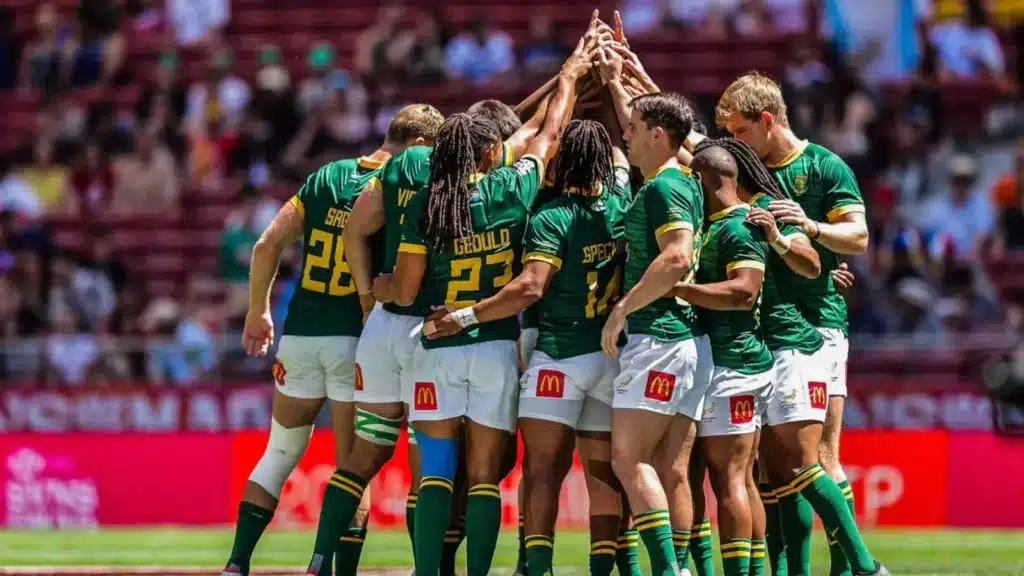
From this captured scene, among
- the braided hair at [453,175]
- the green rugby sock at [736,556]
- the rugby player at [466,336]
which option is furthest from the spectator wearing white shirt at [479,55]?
the green rugby sock at [736,556]

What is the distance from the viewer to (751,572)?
907 cm

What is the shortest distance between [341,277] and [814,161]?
2795 mm

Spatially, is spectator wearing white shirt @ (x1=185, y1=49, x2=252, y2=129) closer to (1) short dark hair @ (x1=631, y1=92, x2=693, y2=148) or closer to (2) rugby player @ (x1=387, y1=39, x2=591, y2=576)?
(2) rugby player @ (x1=387, y1=39, x2=591, y2=576)

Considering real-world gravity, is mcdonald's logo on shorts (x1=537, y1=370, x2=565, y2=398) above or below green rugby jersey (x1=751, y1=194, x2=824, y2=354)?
below

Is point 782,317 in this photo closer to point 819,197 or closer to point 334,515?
point 819,197

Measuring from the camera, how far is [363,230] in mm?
9289

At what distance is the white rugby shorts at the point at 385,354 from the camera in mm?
A: 9281

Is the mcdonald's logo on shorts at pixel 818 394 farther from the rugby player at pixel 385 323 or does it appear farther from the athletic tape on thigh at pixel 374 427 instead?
the athletic tape on thigh at pixel 374 427

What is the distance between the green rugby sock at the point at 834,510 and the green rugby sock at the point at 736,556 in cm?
52

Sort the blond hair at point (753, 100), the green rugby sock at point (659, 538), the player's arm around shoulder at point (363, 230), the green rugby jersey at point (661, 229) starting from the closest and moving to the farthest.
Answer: the green rugby sock at point (659, 538), the green rugby jersey at point (661, 229), the player's arm around shoulder at point (363, 230), the blond hair at point (753, 100)

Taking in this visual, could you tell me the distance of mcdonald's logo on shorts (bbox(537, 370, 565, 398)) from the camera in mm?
8734

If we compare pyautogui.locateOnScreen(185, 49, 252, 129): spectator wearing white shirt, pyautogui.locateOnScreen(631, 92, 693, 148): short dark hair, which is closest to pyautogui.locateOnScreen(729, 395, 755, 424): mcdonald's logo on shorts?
pyautogui.locateOnScreen(631, 92, 693, 148): short dark hair

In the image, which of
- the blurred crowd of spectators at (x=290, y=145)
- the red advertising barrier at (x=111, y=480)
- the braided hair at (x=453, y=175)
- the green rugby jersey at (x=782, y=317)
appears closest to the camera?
the braided hair at (x=453, y=175)

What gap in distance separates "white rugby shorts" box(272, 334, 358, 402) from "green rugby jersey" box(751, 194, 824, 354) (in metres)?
2.36
